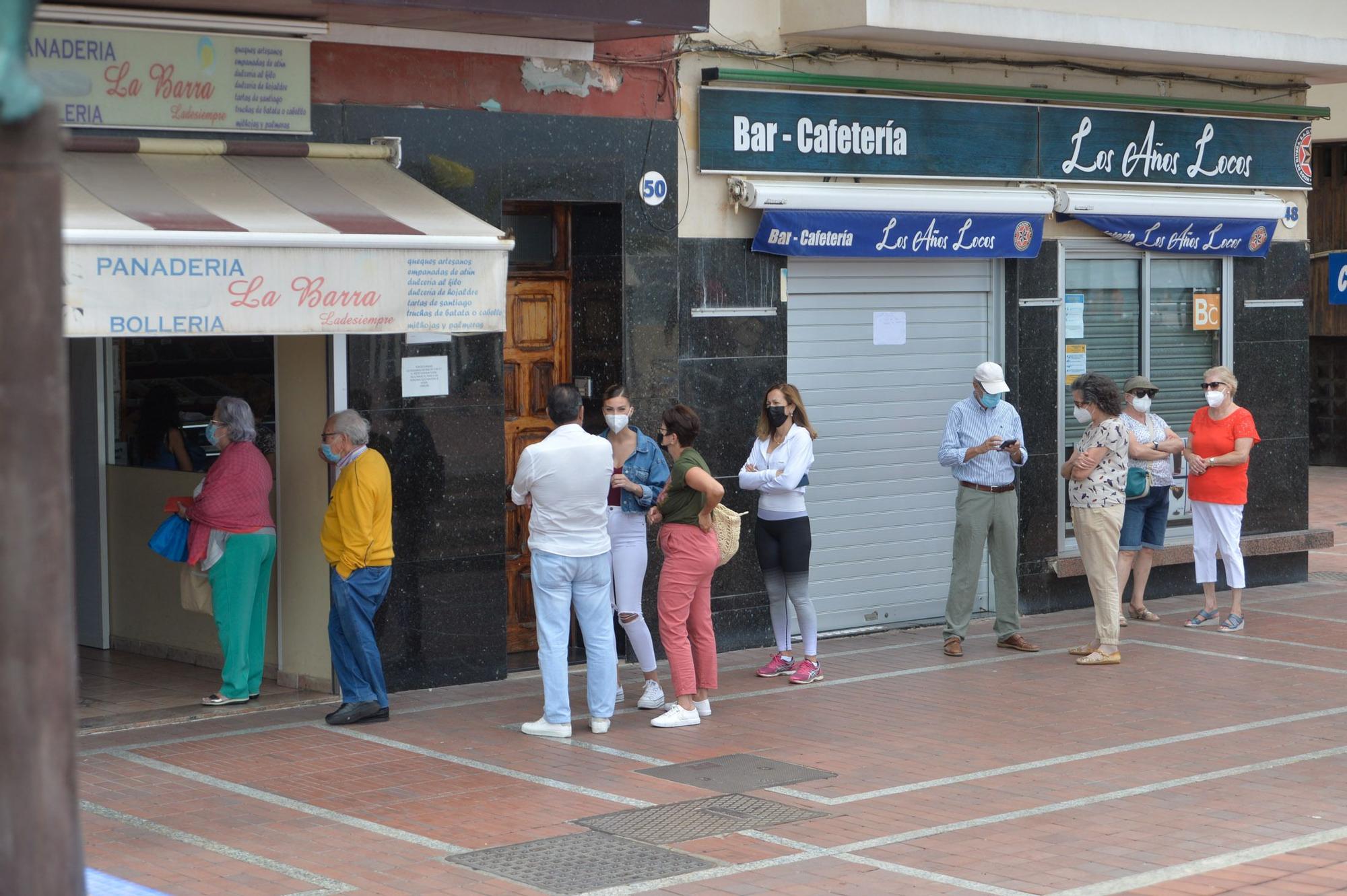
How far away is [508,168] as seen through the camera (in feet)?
34.3

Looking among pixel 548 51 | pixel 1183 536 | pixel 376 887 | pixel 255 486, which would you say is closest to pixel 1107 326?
pixel 1183 536

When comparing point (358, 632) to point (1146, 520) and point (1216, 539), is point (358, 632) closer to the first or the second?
point (1146, 520)

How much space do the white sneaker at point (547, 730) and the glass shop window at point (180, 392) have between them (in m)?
2.57

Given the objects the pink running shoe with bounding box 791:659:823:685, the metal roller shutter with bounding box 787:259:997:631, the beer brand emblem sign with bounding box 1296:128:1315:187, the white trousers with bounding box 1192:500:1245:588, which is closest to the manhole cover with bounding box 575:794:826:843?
the pink running shoe with bounding box 791:659:823:685

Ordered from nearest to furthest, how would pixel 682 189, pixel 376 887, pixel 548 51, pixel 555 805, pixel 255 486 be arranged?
pixel 376 887 → pixel 555 805 → pixel 255 486 → pixel 548 51 → pixel 682 189

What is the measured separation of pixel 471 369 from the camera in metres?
10.3

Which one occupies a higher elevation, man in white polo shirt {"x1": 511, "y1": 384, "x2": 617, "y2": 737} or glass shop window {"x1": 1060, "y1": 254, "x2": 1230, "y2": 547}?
glass shop window {"x1": 1060, "y1": 254, "x2": 1230, "y2": 547}

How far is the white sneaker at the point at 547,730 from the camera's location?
9.03m

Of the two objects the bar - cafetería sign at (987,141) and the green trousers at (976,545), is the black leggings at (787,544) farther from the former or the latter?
the bar - cafetería sign at (987,141)

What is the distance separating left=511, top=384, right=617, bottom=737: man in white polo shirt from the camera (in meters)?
8.80

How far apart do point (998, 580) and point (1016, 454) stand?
3.20 ft

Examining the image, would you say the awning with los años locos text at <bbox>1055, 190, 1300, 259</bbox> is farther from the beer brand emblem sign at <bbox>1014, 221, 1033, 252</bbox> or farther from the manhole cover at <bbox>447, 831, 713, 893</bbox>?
the manhole cover at <bbox>447, 831, 713, 893</bbox>

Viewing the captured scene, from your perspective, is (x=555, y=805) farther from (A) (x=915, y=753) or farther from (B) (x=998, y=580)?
(B) (x=998, y=580)

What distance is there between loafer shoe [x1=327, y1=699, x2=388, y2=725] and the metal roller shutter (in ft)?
13.0
